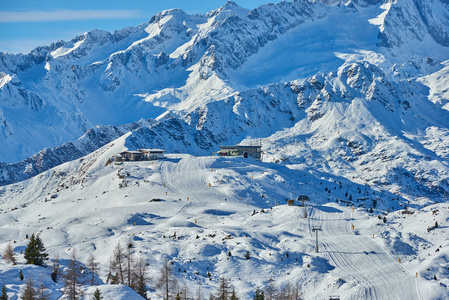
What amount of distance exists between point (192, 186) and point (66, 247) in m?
58.1

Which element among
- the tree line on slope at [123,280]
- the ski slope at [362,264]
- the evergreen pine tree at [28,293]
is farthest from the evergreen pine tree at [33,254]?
the ski slope at [362,264]

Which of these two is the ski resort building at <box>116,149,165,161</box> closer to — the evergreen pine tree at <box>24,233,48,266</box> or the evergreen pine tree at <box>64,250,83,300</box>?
the evergreen pine tree at <box>24,233,48,266</box>

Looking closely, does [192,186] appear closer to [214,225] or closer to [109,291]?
[214,225]

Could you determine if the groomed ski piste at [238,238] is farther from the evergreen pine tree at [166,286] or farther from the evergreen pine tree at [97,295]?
the evergreen pine tree at [166,286]

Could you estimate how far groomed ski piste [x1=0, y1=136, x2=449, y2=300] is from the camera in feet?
223

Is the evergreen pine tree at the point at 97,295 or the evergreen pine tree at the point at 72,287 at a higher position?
the evergreen pine tree at the point at 72,287

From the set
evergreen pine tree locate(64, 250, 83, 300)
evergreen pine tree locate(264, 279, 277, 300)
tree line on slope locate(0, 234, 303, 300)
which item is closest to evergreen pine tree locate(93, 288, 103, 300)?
tree line on slope locate(0, 234, 303, 300)

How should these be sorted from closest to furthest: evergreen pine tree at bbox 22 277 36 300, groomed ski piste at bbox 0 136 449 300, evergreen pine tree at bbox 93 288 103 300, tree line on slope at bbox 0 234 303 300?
evergreen pine tree at bbox 22 277 36 300, evergreen pine tree at bbox 93 288 103 300, tree line on slope at bbox 0 234 303 300, groomed ski piste at bbox 0 136 449 300

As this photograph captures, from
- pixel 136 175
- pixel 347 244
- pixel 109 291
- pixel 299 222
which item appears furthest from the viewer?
pixel 136 175

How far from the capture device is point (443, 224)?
281 ft

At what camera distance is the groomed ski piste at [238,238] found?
67938mm

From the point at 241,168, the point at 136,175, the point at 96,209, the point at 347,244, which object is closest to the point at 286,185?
the point at 241,168

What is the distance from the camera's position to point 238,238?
282 ft

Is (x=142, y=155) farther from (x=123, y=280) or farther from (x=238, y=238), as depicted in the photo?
(x=123, y=280)
